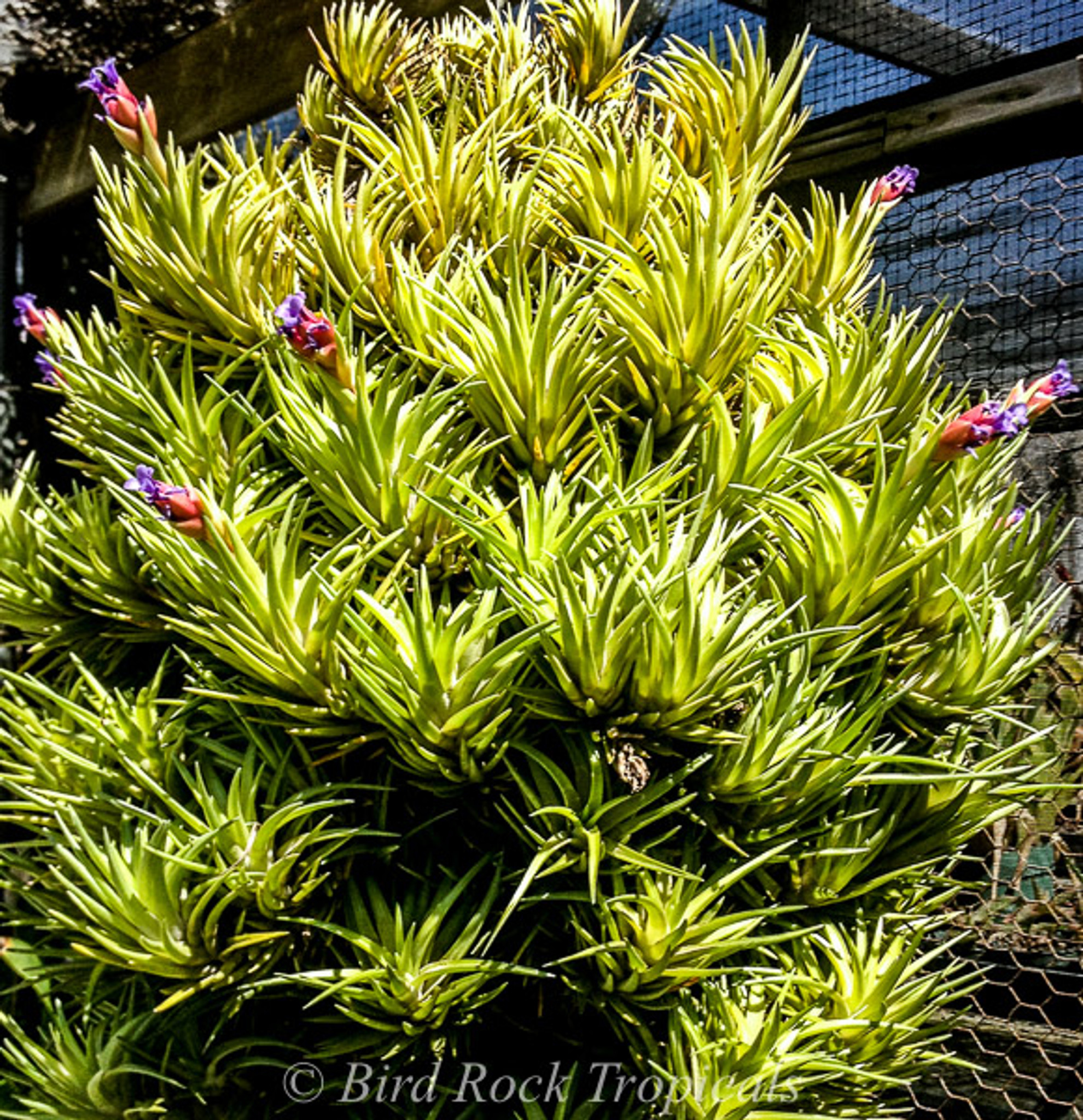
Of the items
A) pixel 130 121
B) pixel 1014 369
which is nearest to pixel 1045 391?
pixel 1014 369

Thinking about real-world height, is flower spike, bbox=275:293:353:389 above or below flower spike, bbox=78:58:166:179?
below

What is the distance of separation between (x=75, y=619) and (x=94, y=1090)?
1.51 ft

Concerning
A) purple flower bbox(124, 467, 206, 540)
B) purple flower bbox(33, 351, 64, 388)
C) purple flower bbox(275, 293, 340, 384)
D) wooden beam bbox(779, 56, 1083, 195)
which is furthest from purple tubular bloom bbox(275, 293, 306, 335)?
wooden beam bbox(779, 56, 1083, 195)

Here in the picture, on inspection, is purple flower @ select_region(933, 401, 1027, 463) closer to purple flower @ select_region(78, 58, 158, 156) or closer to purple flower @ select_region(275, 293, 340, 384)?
purple flower @ select_region(275, 293, 340, 384)

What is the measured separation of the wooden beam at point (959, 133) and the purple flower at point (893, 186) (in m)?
0.33

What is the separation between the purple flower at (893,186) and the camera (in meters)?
1.18

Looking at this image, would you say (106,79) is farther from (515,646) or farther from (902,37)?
(902,37)

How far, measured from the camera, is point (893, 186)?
3.92ft

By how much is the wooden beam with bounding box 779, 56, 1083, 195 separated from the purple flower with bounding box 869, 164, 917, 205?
332 mm

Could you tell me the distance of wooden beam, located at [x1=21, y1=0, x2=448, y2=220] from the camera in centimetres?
192

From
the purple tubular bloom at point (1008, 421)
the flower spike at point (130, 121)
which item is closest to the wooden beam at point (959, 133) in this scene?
the purple tubular bloom at point (1008, 421)

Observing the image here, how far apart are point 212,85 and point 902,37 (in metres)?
1.20

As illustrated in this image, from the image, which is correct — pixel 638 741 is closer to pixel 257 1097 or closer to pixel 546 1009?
pixel 546 1009

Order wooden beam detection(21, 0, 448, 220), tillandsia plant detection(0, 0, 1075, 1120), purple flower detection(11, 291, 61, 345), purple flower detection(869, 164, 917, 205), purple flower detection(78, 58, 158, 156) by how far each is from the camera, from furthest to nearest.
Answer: wooden beam detection(21, 0, 448, 220) < purple flower detection(11, 291, 61, 345) < purple flower detection(869, 164, 917, 205) < purple flower detection(78, 58, 158, 156) < tillandsia plant detection(0, 0, 1075, 1120)
